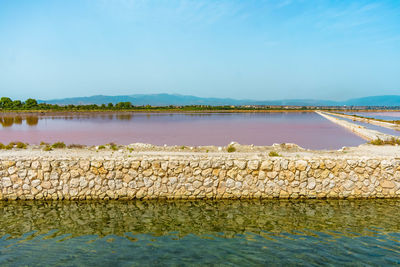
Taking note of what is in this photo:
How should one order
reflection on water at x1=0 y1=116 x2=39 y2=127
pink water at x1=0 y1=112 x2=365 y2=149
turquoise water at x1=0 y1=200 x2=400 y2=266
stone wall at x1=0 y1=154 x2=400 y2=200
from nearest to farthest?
1. turquoise water at x1=0 y1=200 x2=400 y2=266
2. stone wall at x1=0 y1=154 x2=400 y2=200
3. pink water at x1=0 y1=112 x2=365 y2=149
4. reflection on water at x1=0 y1=116 x2=39 y2=127

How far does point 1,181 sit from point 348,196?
31.9 ft

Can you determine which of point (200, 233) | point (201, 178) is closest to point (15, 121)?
point (201, 178)

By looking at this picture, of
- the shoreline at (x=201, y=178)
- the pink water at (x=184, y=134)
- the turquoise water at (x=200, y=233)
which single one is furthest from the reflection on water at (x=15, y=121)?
the turquoise water at (x=200, y=233)

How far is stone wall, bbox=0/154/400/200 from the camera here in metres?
8.03

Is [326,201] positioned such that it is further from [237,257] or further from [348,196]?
[237,257]

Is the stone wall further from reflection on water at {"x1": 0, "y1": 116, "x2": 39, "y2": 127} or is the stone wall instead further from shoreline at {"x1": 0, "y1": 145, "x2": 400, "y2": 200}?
reflection on water at {"x1": 0, "y1": 116, "x2": 39, "y2": 127}

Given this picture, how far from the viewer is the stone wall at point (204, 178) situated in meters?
8.03

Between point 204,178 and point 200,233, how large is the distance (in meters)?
2.15

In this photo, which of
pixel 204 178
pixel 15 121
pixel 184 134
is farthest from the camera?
pixel 15 121

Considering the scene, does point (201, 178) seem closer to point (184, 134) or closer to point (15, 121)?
point (184, 134)

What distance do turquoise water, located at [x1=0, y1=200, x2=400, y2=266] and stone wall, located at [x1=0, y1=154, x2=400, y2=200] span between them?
304 mm

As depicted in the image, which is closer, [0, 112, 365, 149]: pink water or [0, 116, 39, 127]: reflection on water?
[0, 112, 365, 149]: pink water

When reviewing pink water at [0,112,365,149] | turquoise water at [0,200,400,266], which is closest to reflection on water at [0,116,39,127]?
pink water at [0,112,365,149]

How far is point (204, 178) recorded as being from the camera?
816cm
